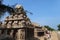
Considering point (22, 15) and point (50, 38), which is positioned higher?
point (22, 15)

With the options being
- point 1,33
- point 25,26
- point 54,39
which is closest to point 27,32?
point 25,26

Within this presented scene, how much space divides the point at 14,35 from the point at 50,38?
207 inches

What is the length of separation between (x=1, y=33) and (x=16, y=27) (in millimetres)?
1323

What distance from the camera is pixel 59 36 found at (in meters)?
20.8

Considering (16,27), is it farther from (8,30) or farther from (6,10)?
(6,10)

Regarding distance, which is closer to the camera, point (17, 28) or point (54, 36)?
point (17, 28)

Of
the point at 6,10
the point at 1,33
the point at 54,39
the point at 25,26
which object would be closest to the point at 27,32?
the point at 25,26

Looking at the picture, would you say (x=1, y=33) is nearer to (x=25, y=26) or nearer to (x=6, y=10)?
(x=25, y=26)

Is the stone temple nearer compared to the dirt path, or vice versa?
the stone temple

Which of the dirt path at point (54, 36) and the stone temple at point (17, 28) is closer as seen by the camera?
the stone temple at point (17, 28)

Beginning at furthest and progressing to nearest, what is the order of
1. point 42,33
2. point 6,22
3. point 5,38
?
point 42,33 < point 6,22 < point 5,38

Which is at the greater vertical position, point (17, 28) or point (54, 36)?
point (17, 28)

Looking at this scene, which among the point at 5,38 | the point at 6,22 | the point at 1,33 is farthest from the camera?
the point at 6,22

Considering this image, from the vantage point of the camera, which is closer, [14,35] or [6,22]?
[14,35]
